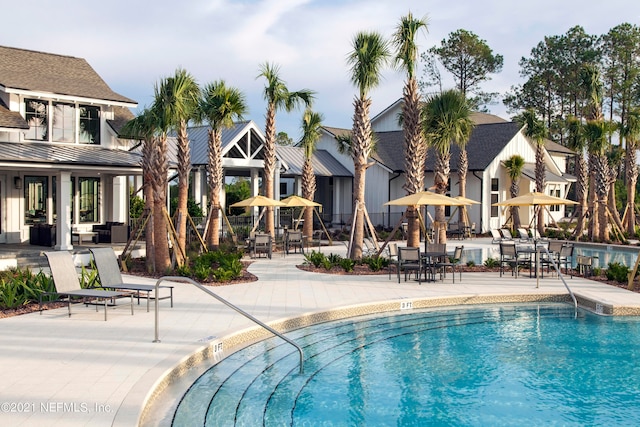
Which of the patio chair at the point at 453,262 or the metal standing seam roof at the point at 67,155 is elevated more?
the metal standing seam roof at the point at 67,155

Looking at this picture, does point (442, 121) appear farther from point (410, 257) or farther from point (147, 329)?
point (147, 329)

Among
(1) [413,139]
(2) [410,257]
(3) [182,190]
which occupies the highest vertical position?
(1) [413,139]

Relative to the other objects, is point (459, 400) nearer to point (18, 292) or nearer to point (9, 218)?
point (18, 292)

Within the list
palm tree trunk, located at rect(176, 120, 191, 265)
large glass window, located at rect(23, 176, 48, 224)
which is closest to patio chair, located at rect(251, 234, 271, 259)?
palm tree trunk, located at rect(176, 120, 191, 265)

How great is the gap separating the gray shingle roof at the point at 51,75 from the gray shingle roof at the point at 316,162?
13.9 metres

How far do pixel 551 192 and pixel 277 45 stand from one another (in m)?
27.1

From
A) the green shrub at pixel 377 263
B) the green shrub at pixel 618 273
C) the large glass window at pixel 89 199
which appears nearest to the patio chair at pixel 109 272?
the green shrub at pixel 377 263

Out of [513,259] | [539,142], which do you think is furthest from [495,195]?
[513,259]

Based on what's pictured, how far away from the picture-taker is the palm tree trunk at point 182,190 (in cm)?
1776

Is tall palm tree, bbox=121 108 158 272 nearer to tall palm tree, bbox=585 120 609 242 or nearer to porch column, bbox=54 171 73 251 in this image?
porch column, bbox=54 171 73 251

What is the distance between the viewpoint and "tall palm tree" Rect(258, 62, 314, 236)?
24.7 meters

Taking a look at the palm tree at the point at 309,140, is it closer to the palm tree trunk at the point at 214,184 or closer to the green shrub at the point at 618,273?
the palm tree trunk at the point at 214,184

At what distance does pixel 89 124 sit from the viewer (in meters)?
22.5

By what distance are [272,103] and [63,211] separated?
31.7ft
